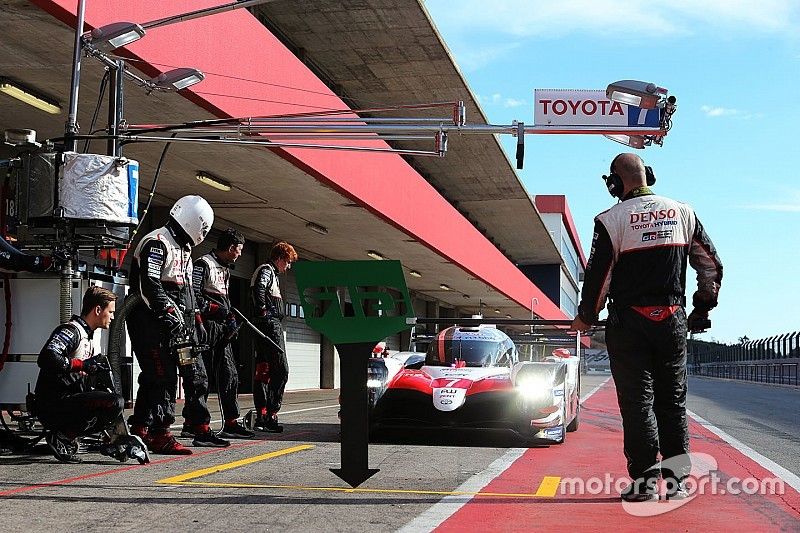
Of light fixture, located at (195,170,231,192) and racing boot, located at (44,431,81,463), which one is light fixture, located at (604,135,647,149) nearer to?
racing boot, located at (44,431,81,463)

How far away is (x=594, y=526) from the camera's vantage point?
4383mm

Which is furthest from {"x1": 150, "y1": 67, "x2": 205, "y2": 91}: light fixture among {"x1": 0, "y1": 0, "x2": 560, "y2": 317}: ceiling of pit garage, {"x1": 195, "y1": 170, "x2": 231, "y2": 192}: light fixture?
{"x1": 195, "y1": 170, "x2": 231, "y2": 192}: light fixture

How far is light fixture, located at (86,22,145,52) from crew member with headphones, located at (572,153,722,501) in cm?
426

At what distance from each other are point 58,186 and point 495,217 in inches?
1451

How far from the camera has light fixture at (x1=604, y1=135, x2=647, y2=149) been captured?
949cm

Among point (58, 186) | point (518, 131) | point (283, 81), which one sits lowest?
point (58, 186)

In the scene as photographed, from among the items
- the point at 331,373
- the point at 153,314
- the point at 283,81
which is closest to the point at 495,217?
the point at 331,373

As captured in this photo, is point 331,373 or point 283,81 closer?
point 283,81

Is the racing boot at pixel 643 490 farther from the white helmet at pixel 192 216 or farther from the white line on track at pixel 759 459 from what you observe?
the white helmet at pixel 192 216

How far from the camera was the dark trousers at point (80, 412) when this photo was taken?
20.8ft

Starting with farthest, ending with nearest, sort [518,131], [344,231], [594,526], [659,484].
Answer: [344,231] < [518,131] < [659,484] < [594,526]

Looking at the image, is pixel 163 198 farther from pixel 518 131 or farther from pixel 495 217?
pixel 495 217

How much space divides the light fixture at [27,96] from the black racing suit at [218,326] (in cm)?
309

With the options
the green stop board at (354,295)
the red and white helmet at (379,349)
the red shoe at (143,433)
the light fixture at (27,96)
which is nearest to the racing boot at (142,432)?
the red shoe at (143,433)
